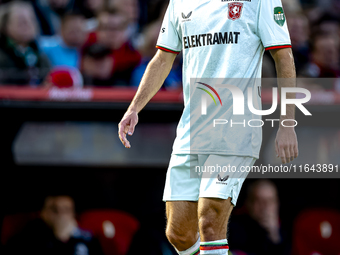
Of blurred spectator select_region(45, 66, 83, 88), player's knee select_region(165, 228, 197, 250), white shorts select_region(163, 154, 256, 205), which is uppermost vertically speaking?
blurred spectator select_region(45, 66, 83, 88)

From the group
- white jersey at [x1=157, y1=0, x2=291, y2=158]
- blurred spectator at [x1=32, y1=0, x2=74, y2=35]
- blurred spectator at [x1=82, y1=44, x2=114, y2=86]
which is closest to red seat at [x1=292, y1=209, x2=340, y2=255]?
blurred spectator at [x1=82, y1=44, x2=114, y2=86]

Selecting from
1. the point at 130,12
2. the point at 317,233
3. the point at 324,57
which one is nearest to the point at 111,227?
the point at 317,233

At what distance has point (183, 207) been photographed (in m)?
3.27

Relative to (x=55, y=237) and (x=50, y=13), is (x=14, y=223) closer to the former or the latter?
(x=55, y=237)

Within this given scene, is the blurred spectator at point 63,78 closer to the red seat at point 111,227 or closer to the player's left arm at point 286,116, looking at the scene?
the red seat at point 111,227

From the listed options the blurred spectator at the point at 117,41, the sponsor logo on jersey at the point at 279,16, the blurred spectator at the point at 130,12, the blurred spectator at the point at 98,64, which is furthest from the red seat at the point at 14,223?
the sponsor logo on jersey at the point at 279,16

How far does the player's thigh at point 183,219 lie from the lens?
325cm

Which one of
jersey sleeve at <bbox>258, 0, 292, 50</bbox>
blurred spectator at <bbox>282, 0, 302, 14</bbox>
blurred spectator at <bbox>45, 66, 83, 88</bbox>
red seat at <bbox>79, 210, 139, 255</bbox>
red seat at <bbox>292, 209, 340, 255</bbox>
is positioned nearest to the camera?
jersey sleeve at <bbox>258, 0, 292, 50</bbox>

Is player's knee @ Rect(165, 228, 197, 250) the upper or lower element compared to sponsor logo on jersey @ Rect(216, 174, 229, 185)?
lower

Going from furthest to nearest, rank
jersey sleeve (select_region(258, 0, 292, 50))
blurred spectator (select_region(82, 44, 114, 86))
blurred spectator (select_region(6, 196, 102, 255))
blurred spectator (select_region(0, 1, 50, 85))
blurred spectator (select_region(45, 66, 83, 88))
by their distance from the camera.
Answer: blurred spectator (select_region(82, 44, 114, 86)), blurred spectator (select_region(6, 196, 102, 255)), blurred spectator (select_region(0, 1, 50, 85)), blurred spectator (select_region(45, 66, 83, 88)), jersey sleeve (select_region(258, 0, 292, 50))

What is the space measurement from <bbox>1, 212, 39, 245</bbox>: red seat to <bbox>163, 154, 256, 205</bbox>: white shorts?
133 inches

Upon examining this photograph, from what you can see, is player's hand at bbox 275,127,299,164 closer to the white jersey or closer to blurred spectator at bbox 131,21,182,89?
the white jersey

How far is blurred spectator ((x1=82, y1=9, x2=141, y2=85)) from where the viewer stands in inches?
251

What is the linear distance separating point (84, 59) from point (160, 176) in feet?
5.64
